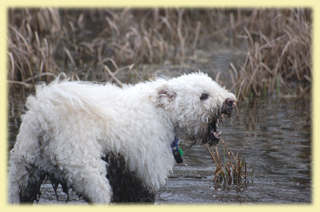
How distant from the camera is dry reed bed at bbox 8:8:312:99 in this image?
952 centimetres

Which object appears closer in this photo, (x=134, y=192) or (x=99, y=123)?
(x=99, y=123)

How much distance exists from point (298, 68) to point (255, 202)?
5.55m

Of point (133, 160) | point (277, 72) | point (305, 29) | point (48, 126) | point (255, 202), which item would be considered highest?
point (305, 29)

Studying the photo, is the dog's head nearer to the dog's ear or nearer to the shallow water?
the dog's ear

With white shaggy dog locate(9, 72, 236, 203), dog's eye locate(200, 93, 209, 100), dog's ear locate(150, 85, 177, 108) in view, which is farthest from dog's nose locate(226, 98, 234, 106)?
dog's ear locate(150, 85, 177, 108)

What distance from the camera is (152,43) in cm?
1241

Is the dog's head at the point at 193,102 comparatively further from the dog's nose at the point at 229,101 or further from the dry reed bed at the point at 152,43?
the dry reed bed at the point at 152,43

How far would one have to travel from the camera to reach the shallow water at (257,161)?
5371 millimetres

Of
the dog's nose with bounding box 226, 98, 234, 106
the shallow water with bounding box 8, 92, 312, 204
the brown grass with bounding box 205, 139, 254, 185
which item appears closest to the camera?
the dog's nose with bounding box 226, 98, 234, 106

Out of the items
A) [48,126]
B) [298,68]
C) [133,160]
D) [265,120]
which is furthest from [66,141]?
[298,68]

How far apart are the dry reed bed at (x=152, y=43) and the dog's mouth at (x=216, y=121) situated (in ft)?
11.3

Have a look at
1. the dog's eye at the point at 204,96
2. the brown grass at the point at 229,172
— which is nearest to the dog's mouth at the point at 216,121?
the dog's eye at the point at 204,96

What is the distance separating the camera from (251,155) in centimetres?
662

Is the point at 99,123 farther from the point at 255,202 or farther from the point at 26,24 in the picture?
the point at 26,24
